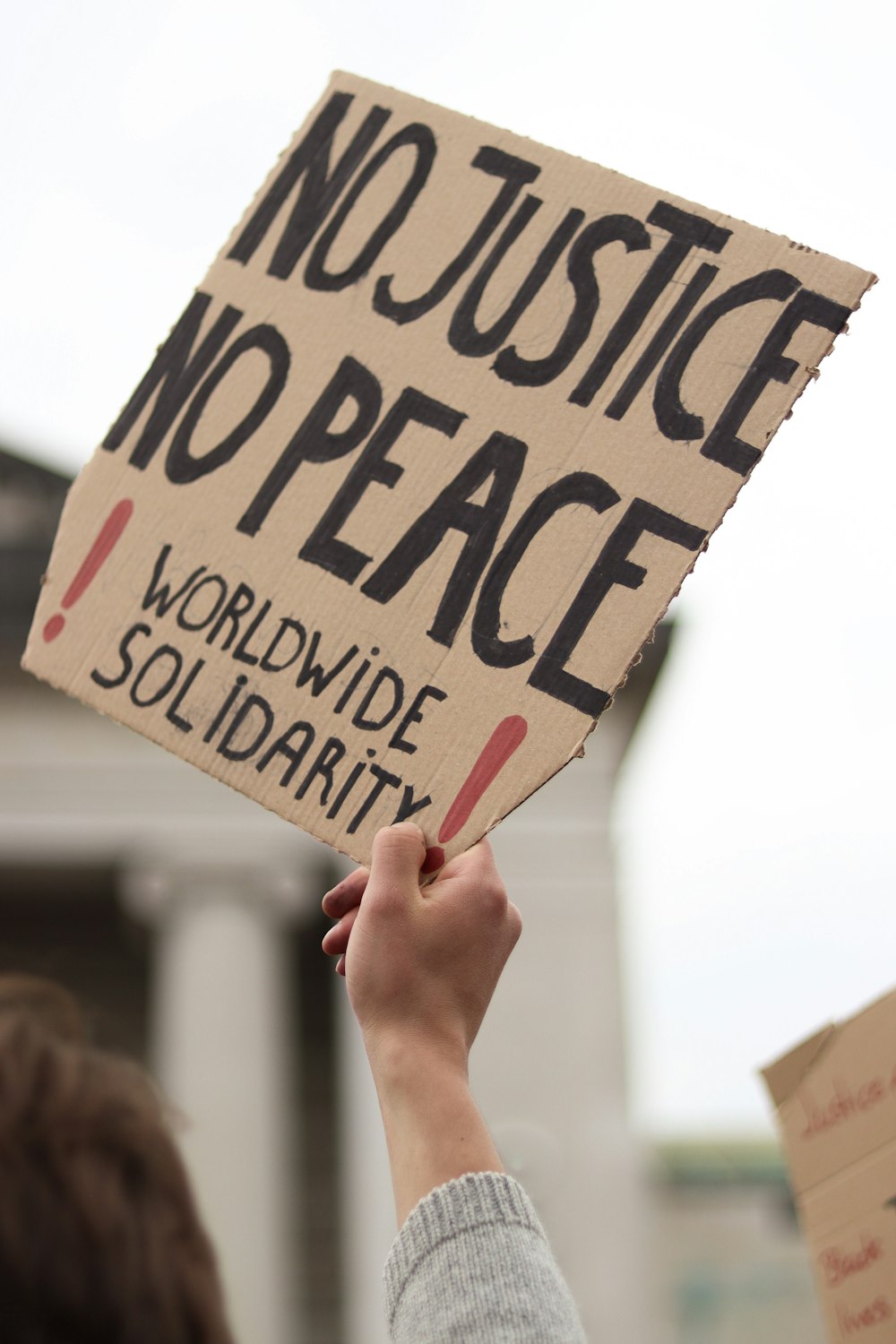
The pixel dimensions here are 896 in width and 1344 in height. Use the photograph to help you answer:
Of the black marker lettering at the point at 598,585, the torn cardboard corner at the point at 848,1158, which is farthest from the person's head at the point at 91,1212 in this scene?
the torn cardboard corner at the point at 848,1158

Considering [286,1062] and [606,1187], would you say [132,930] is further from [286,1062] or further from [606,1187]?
[606,1187]

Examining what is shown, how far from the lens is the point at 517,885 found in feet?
44.4

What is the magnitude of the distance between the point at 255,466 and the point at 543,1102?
11060 millimetres

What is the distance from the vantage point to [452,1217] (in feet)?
4.25

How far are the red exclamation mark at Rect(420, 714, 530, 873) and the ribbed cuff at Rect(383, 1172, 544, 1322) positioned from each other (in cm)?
42

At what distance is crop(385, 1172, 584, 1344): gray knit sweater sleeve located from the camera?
1206mm

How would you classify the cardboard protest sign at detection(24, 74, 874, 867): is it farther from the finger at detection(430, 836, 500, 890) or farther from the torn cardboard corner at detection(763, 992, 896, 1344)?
the torn cardboard corner at detection(763, 992, 896, 1344)

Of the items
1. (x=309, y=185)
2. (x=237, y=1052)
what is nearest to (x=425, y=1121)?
(x=309, y=185)

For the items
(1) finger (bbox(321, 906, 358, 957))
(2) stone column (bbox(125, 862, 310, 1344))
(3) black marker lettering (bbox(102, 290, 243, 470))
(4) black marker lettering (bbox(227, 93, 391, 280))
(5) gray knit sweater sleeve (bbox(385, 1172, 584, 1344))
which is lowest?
(2) stone column (bbox(125, 862, 310, 1344))

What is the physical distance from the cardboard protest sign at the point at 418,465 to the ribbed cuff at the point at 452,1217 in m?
0.41

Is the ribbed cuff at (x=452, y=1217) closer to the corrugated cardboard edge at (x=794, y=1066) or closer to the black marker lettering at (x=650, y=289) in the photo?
the black marker lettering at (x=650, y=289)

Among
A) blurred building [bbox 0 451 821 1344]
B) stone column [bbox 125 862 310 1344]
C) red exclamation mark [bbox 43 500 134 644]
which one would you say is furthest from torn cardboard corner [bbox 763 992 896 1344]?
stone column [bbox 125 862 310 1344]

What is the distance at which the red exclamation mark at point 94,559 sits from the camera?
1920mm

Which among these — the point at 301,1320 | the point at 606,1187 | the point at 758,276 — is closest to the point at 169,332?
the point at 758,276
